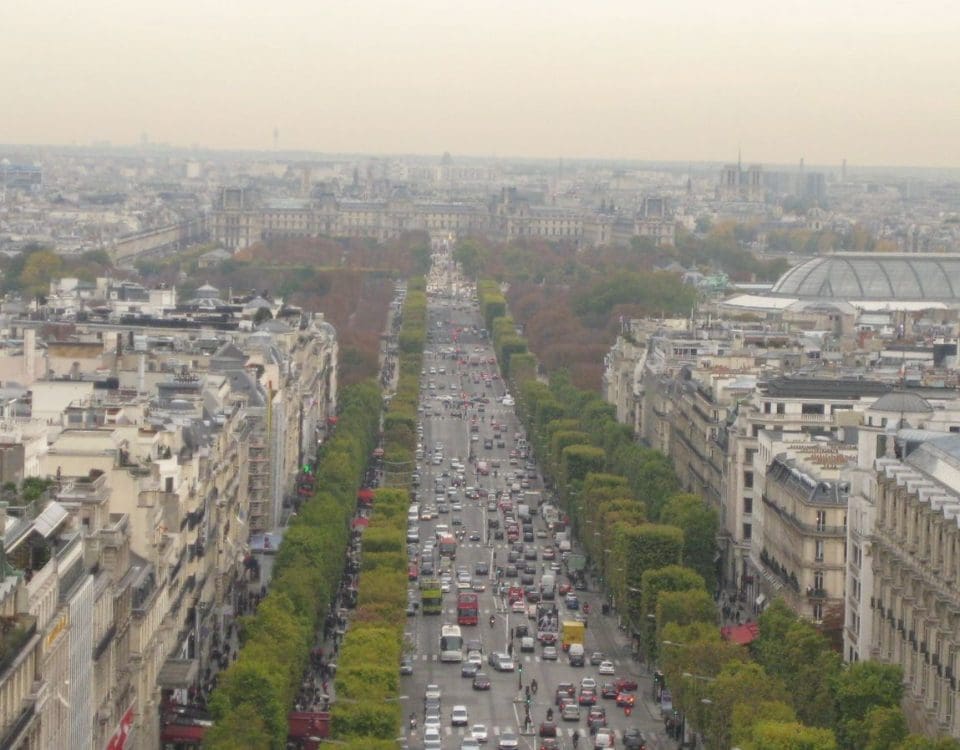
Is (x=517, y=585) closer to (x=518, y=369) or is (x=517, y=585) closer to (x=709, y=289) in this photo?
(x=518, y=369)

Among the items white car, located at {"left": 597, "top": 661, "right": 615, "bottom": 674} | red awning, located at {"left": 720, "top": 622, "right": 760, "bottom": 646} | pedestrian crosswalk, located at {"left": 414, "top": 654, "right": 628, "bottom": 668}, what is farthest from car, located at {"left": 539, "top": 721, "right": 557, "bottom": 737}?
pedestrian crosswalk, located at {"left": 414, "top": 654, "right": 628, "bottom": 668}

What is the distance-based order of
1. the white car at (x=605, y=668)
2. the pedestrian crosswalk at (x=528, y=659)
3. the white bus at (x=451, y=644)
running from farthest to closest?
the pedestrian crosswalk at (x=528, y=659), the white bus at (x=451, y=644), the white car at (x=605, y=668)

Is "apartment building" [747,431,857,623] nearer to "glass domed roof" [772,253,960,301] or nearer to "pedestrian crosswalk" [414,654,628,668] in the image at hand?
"pedestrian crosswalk" [414,654,628,668]

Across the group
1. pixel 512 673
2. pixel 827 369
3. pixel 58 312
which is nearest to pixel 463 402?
pixel 58 312

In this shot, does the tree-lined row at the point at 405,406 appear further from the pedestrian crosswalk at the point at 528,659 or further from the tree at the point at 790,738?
the tree at the point at 790,738

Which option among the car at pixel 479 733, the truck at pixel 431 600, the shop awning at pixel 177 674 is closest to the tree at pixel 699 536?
the truck at pixel 431 600
